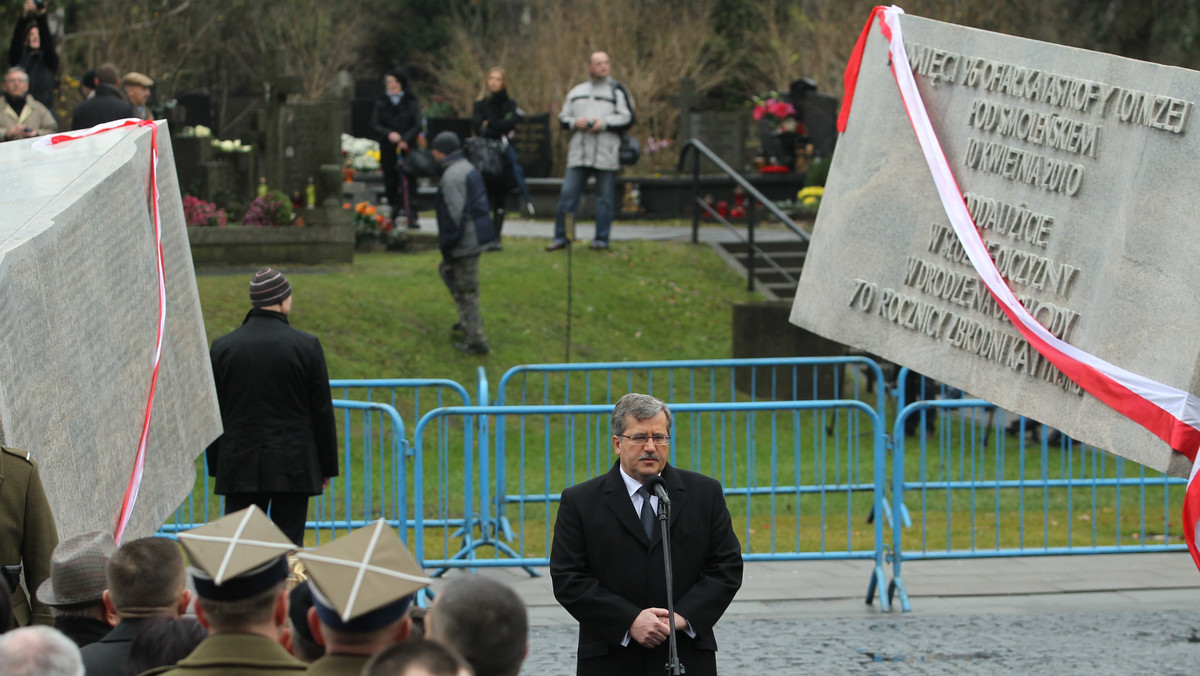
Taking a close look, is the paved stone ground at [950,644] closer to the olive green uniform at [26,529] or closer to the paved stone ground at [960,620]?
the paved stone ground at [960,620]

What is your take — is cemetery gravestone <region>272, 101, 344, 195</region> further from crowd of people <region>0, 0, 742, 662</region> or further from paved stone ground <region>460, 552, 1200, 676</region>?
crowd of people <region>0, 0, 742, 662</region>

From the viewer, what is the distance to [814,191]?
71.8 feet

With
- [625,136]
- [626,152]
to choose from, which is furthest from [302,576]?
[625,136]

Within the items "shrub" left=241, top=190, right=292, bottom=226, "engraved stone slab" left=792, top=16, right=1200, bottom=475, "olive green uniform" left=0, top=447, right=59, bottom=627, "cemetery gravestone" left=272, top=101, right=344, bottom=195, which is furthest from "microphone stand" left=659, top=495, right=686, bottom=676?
"cemetery gravestone" left=272, top=101, right=344, bottom=195

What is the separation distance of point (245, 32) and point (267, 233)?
29.7 m

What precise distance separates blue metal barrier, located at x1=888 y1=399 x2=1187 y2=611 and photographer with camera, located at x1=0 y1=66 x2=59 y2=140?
8.36 metres

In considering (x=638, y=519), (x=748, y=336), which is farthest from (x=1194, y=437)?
(x=748, y=336)

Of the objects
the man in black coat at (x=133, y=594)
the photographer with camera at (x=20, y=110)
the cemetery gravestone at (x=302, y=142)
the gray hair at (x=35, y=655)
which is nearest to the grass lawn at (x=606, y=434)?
the cemetery gravestone at (x=302, y=142)

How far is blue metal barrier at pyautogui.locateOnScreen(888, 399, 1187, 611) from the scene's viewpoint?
8.76m

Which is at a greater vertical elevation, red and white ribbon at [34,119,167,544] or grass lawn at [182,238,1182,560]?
red and white ribbon at [34,119,167,544]

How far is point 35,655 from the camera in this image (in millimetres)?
2973

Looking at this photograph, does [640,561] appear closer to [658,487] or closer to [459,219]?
[658,487]

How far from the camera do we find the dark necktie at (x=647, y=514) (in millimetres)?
5156

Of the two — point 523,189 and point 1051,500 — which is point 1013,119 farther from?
point 523,189
